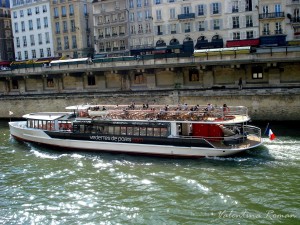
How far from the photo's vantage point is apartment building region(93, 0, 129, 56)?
58000 millimetres

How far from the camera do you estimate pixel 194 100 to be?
1391 inches

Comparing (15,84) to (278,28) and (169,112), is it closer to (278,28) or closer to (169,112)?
(169,112)

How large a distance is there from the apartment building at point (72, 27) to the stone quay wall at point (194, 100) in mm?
19397

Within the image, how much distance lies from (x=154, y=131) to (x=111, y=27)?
37.3 metres

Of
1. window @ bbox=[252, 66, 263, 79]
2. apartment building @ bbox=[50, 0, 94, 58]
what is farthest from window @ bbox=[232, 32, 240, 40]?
apartment building @ bbox=[50, 0, 94, 58]

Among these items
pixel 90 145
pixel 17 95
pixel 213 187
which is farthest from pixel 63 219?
pixel 17 95

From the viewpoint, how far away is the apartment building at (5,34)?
2726 inches

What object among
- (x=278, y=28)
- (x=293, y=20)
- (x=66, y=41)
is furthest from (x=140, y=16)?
(x=293, y=20)

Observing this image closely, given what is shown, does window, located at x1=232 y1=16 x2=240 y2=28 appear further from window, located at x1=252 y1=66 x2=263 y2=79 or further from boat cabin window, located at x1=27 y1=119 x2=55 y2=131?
boat cabin window, located at x1=27 y1=119 x2=55 y2=131

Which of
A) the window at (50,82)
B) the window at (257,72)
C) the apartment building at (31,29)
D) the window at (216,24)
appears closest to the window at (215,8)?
the window at (216,24)

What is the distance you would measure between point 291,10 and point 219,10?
9.01 m

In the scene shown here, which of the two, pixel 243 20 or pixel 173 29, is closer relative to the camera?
pixel 243 20

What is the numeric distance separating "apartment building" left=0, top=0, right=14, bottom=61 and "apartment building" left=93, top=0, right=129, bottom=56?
20.4 metres

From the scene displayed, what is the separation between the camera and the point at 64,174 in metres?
21.8
